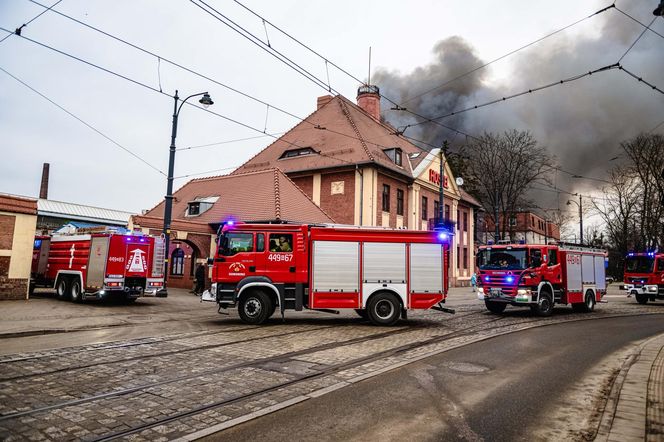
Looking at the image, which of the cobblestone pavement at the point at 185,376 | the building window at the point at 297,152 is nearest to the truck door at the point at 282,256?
the cobblestone pavement at the point at 185,376

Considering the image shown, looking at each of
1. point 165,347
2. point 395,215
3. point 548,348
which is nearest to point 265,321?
point 165,347

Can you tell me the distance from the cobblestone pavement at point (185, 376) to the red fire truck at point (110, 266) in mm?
7789

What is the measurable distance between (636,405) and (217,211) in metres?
25.9

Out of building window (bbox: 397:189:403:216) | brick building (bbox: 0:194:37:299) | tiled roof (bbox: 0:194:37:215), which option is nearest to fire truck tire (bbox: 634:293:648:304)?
building window (bbox: 397:189:403:216)

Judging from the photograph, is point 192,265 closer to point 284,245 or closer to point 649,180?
point 284,245

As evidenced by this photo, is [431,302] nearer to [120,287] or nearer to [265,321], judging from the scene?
[265,321]

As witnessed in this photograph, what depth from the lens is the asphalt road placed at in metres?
4.73

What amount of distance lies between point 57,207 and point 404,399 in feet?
202

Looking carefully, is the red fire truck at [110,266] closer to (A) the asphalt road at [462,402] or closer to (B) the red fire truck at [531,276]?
(B) the red fire truck at [531,276]

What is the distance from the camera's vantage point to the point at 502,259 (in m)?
17.0

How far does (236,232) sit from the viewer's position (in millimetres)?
13398

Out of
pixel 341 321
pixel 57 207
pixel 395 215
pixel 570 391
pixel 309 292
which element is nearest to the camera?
pixel 570 391

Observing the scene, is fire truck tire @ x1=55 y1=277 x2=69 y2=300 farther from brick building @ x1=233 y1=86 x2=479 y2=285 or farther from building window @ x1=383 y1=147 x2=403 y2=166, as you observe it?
building window @ x1=383 y1=147 x2=403 y2=166

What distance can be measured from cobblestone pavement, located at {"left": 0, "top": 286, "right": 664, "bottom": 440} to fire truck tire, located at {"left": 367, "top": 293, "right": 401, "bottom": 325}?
878 mm
